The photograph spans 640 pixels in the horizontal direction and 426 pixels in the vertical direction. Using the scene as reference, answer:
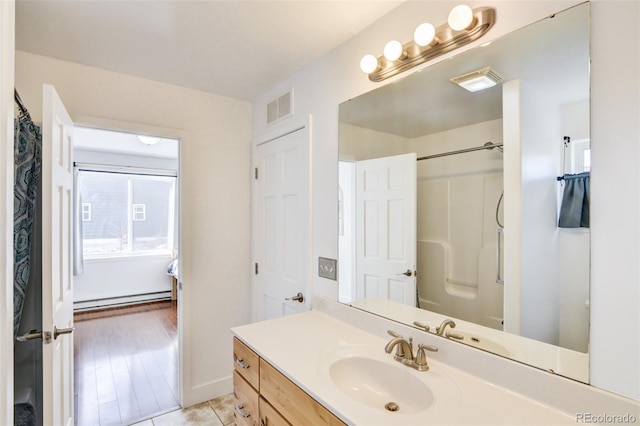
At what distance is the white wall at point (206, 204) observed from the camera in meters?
2.27

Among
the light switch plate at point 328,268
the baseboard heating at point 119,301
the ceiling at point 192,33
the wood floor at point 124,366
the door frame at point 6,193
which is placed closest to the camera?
the door frame at point 6,193

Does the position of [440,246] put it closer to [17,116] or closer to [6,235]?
[6,235]

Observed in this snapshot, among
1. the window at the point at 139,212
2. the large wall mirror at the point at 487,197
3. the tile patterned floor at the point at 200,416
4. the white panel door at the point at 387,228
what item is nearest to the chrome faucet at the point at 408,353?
the large wall mirror at the point at 487,197

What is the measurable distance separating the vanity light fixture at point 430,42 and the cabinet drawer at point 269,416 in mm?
1567

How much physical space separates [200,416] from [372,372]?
168cm

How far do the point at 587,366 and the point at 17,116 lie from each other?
8.58 feet

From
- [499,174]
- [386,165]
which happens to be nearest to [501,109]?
[499,174]

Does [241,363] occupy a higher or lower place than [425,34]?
lower

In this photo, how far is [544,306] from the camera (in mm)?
1067

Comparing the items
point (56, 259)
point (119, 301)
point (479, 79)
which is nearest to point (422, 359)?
point (479, 79)

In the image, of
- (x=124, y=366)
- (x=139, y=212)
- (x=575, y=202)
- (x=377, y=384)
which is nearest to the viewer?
(x=575, y=202)

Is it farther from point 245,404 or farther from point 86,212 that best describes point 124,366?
point 86,212

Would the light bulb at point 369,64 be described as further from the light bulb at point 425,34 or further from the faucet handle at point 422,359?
the faucet handle at point 422,359

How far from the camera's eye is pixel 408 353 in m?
1.24
